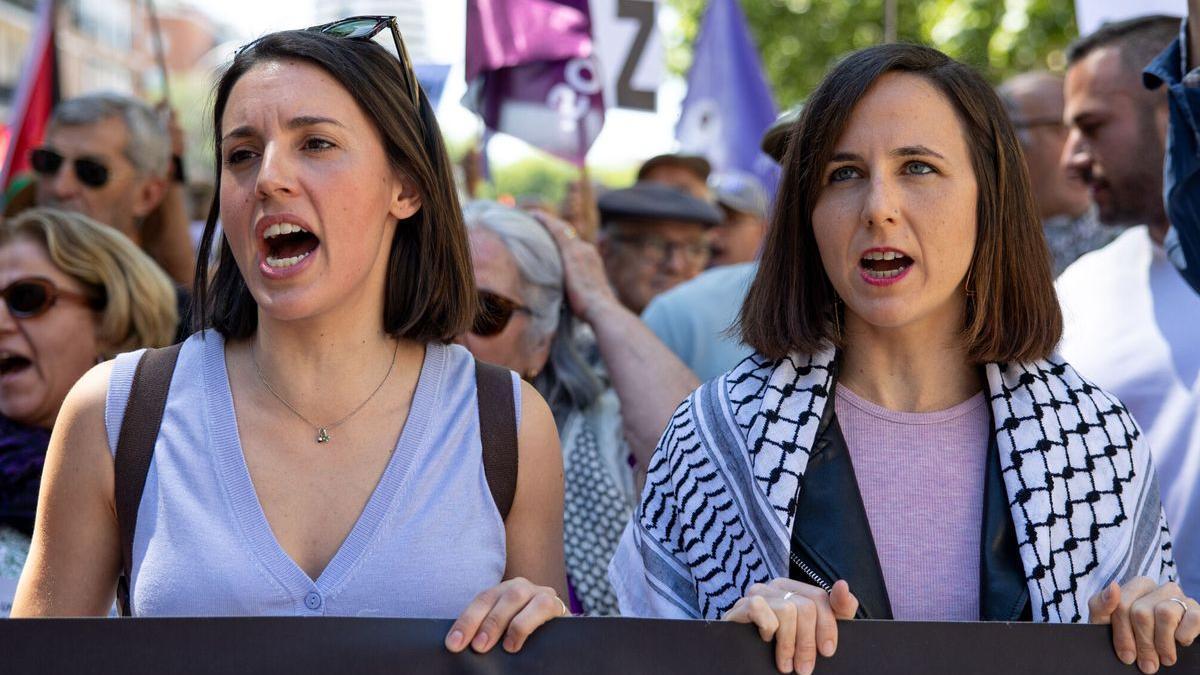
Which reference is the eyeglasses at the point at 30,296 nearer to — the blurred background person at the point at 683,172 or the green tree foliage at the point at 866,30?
the blurred background person at the point at 683,172

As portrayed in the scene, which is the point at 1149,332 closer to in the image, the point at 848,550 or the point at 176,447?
the point at 848,550

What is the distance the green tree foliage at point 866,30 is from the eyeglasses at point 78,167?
971cm

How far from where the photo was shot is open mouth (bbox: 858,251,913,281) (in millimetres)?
2279

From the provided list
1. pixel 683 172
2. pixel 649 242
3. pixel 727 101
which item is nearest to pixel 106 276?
pixel 649 242

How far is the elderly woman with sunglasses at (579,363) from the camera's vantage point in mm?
3270

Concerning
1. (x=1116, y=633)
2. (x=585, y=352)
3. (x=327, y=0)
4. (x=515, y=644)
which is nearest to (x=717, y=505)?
(x=515, y=644)

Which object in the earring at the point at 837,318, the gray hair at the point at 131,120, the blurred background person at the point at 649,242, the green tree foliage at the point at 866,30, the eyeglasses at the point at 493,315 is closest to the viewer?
the earring at the point at 837,318

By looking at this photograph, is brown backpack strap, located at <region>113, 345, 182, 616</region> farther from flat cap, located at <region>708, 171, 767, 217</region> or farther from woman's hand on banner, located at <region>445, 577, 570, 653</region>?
flat cap, located at <region>708, 171, 767, 217</region>

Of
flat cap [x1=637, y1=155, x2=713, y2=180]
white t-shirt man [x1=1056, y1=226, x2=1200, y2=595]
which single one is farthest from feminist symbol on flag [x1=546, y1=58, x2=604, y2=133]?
white t-shirt man [x1=1056, y1=226, x2=1200, y2=595]

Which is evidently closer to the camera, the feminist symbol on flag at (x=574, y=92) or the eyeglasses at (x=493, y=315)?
the eyeglasses at (x=493, y=315)

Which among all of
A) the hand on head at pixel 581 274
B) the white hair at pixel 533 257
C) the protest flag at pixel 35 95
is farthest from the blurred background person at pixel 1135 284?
the protest flag at pixel 35 95

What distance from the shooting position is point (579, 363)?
373 centimetres

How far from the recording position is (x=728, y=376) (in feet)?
8.12

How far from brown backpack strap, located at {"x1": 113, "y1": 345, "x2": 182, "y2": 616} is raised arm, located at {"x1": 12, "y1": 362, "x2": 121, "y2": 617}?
0.8 inches
